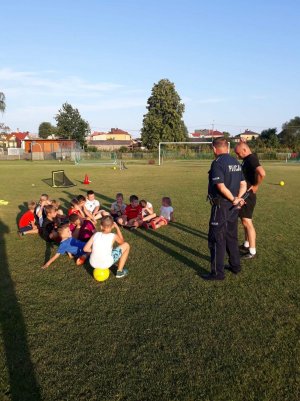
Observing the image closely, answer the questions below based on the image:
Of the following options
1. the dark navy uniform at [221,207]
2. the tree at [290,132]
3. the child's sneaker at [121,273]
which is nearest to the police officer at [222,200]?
the dark navy uniform at [221,207]

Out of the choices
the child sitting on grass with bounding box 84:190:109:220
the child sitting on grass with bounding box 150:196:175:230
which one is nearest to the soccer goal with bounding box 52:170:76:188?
the child sitting on grass with bounding box 84:190:109:220

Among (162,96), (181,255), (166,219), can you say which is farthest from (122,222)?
(162,96)

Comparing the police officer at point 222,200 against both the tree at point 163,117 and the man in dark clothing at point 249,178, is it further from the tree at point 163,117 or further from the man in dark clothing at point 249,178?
the tree at point 163,117

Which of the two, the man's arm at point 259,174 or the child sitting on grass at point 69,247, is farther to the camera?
the child sitting on grass at point 69,247

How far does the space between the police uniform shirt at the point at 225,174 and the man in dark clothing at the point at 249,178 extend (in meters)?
1.18

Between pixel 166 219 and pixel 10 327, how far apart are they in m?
6.01

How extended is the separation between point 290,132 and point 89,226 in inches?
3601

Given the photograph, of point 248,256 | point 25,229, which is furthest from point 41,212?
point 248,256

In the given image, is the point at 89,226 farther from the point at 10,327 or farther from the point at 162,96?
the point at 162,96

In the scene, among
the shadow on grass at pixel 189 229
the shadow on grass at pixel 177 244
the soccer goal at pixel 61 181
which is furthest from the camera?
the soccer goal at pixel 61 181

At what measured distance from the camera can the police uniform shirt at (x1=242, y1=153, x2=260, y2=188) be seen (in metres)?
6.31

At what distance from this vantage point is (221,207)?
5.12 metres

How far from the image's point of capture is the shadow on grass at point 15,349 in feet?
10.1

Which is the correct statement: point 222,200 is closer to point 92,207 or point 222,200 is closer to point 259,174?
point 259,174
